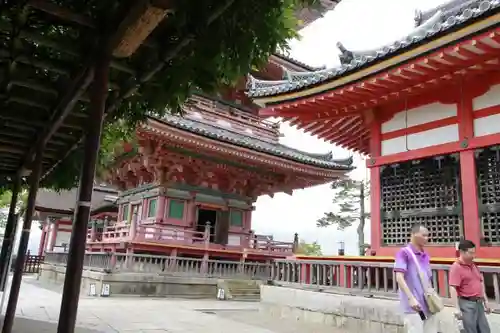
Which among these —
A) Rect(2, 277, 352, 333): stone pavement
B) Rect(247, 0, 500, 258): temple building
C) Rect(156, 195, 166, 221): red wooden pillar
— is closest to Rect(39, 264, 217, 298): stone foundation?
Rect(2, 277, 352, 333): stone pavement

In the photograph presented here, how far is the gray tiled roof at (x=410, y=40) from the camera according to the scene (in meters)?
6.03

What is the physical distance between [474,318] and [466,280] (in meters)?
0.43

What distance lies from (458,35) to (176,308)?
28.9ft

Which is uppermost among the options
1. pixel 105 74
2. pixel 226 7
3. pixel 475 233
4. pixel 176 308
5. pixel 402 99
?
pixel 402 99

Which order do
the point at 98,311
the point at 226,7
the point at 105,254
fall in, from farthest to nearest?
the point at 105,254
the point at 98,311
the point at 226,7

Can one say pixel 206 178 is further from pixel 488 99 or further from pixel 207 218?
pixel 488 99

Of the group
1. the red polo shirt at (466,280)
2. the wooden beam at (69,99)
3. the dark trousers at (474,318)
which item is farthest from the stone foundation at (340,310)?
the wooden beam at (69,99)

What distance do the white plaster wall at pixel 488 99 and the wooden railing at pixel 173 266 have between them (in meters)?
10.7

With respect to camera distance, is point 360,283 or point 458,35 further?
→ point 360,283

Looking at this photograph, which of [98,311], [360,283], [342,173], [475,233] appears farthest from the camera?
[342,173]

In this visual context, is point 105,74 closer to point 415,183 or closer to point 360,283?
point 360,283

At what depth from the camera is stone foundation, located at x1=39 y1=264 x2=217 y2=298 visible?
1295cm

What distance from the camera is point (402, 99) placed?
8.27 m

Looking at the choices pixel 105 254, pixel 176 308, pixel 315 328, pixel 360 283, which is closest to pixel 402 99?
pixel 360 283
